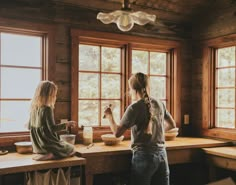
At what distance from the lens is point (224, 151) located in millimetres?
3193

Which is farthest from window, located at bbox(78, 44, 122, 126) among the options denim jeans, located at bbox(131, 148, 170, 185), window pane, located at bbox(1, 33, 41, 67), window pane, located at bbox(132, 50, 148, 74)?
denim jeans, located at bbox(131, 148, 170, 185)

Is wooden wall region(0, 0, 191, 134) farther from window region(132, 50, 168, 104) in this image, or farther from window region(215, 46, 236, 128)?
window region(215, 46, 236, 128)

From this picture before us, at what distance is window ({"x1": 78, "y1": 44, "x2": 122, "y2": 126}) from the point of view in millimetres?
3504

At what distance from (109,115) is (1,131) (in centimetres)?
108

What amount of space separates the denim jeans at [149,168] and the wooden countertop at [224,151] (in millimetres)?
759

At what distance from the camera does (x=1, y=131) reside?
301 centimetres

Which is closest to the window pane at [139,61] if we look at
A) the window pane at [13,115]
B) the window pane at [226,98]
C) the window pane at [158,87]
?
the window pane at [158,87]

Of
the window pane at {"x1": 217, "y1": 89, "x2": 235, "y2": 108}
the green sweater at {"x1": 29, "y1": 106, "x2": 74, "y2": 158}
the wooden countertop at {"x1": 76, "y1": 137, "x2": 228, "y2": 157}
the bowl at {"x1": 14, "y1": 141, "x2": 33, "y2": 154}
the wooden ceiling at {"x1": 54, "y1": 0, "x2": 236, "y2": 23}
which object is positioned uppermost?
the wooden ceiling at {"x1": 54, "y1": 0, "x2": 236, "y2": 23}

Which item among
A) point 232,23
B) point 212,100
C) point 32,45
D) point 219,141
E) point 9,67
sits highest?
point 232,23

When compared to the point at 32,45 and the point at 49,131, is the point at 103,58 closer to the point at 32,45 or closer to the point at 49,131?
the point at 32,45

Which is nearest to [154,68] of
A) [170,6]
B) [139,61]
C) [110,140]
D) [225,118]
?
[139,61]

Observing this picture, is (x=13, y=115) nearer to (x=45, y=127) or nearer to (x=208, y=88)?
(x=45, y=127)

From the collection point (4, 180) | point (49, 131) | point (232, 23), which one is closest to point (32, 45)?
point (49, 131)

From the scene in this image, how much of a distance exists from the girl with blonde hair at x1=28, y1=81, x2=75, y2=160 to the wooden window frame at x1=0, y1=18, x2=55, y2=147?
468mm
